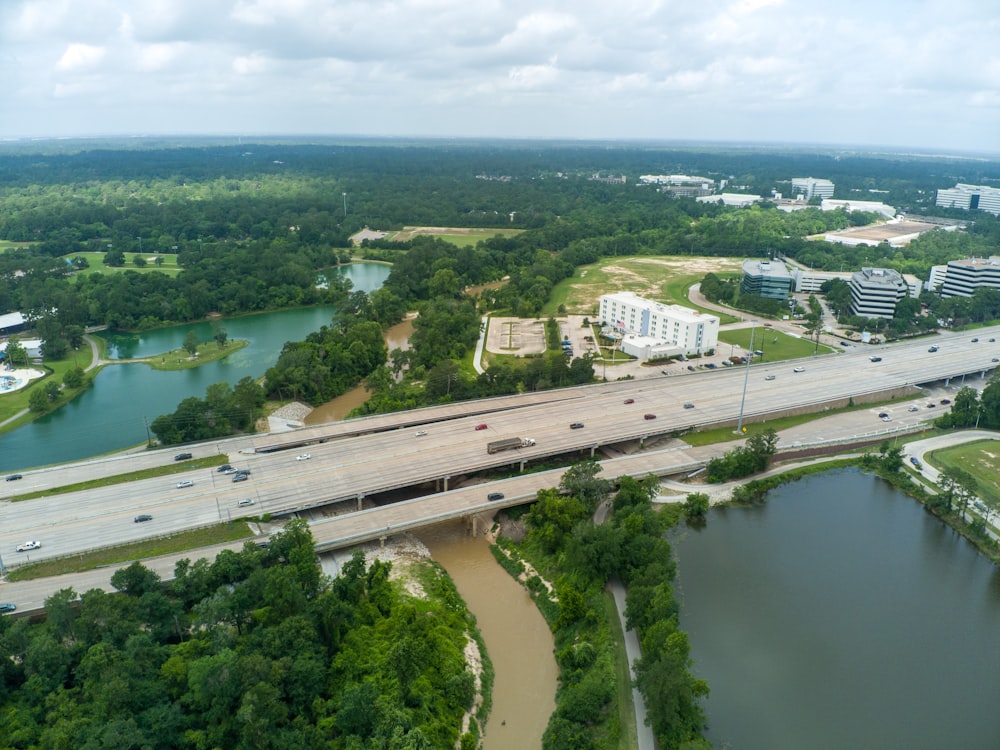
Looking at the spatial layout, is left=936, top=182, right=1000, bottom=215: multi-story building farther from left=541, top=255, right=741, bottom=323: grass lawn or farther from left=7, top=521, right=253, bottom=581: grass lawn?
left=7, top=521, right=253, bottom=581: grass lawn

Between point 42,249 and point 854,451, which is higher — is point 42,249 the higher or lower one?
the higher one

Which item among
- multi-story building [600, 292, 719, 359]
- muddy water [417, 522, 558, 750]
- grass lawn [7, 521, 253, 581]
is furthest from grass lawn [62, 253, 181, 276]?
muddy water [417, 522, 558, 750]

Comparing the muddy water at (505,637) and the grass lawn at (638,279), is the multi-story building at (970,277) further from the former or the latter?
the muddy water at (505,637)

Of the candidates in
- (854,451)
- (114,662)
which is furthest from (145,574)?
(854,451)

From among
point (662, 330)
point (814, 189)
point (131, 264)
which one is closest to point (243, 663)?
point (662, 330)

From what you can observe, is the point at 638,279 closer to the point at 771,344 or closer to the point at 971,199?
the point at 771,344

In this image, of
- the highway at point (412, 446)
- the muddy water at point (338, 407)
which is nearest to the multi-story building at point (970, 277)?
the highway at point (412, 446)

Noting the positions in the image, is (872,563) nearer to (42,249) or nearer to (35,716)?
(35,716)
